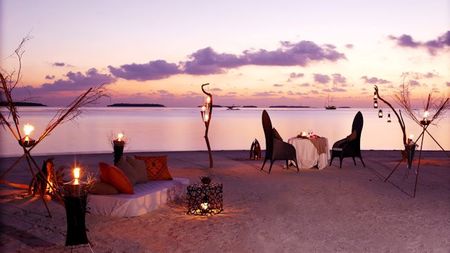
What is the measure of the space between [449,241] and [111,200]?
447cm

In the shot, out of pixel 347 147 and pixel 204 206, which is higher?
pixel 347 147

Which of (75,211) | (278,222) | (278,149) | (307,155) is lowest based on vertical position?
(278,222)

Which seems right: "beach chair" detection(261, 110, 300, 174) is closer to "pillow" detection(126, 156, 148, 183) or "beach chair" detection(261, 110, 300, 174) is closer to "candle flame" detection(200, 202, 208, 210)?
"pillow" detection(126, 156, 148, 183)

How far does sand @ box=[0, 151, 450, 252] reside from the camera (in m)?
5.42

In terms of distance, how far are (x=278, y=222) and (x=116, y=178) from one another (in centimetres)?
242

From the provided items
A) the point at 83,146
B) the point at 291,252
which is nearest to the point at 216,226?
the point at 291,252

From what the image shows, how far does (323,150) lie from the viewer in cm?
1214

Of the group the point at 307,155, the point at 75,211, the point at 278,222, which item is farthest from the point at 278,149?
the point at 75,211

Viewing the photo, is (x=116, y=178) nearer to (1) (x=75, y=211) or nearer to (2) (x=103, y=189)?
(2) (x=103, y=189)

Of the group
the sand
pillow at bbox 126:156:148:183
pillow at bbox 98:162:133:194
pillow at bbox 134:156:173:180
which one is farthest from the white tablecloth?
pillow at bbox 98:162:133:194

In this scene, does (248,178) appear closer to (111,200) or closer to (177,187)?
(177,187)

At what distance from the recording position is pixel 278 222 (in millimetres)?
6434

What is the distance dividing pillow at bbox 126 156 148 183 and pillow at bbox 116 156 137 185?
0.07 metres

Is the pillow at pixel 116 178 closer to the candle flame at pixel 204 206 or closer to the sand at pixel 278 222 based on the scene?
the sand at pixel 278 222
